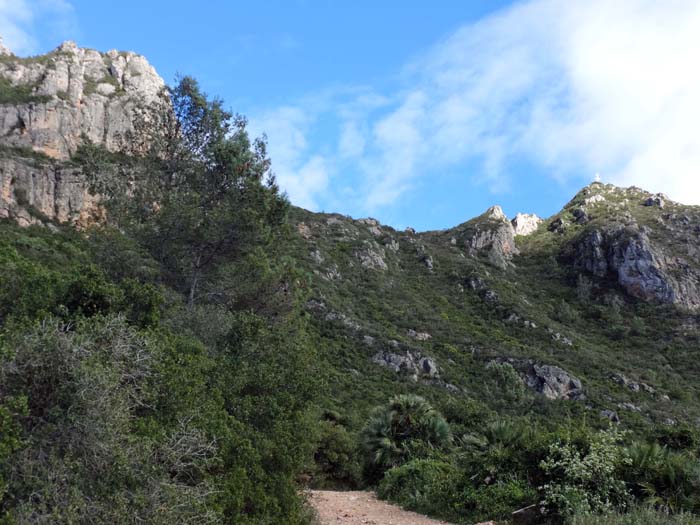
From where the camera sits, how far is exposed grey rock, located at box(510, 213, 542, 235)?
111m

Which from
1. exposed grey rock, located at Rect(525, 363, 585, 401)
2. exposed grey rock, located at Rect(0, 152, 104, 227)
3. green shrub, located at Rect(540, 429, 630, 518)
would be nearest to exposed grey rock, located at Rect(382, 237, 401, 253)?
exposed grey rock, located at Rect(525, 363, 585, 401)

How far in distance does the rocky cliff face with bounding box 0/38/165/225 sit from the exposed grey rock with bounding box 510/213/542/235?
7531 cm

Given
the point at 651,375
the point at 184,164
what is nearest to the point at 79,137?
the point at 184,164

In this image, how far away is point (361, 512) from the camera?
1302cm

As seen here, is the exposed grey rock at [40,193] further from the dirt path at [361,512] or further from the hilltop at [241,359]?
the dirt path at [361,512]

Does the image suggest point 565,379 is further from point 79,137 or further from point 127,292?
point 79,137

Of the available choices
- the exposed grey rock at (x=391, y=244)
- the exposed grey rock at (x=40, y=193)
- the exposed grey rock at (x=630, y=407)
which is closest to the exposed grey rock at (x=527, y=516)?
the exposed grey rock at (x=630, y=407)

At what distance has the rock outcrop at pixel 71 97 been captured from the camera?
55000 mm

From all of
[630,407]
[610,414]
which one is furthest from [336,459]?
[630,407]

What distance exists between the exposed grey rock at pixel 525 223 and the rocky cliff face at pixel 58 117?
7531cm

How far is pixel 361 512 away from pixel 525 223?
360 feet

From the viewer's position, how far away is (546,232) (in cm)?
10800

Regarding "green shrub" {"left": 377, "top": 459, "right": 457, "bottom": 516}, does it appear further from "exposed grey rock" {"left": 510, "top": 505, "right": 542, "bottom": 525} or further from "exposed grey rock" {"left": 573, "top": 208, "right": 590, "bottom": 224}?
"exposed grey rock" {"left": 573, "top": 208, "right": 590, "bottom": 224}

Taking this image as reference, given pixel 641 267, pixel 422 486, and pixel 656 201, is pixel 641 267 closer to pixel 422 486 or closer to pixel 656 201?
pixel 656 201
